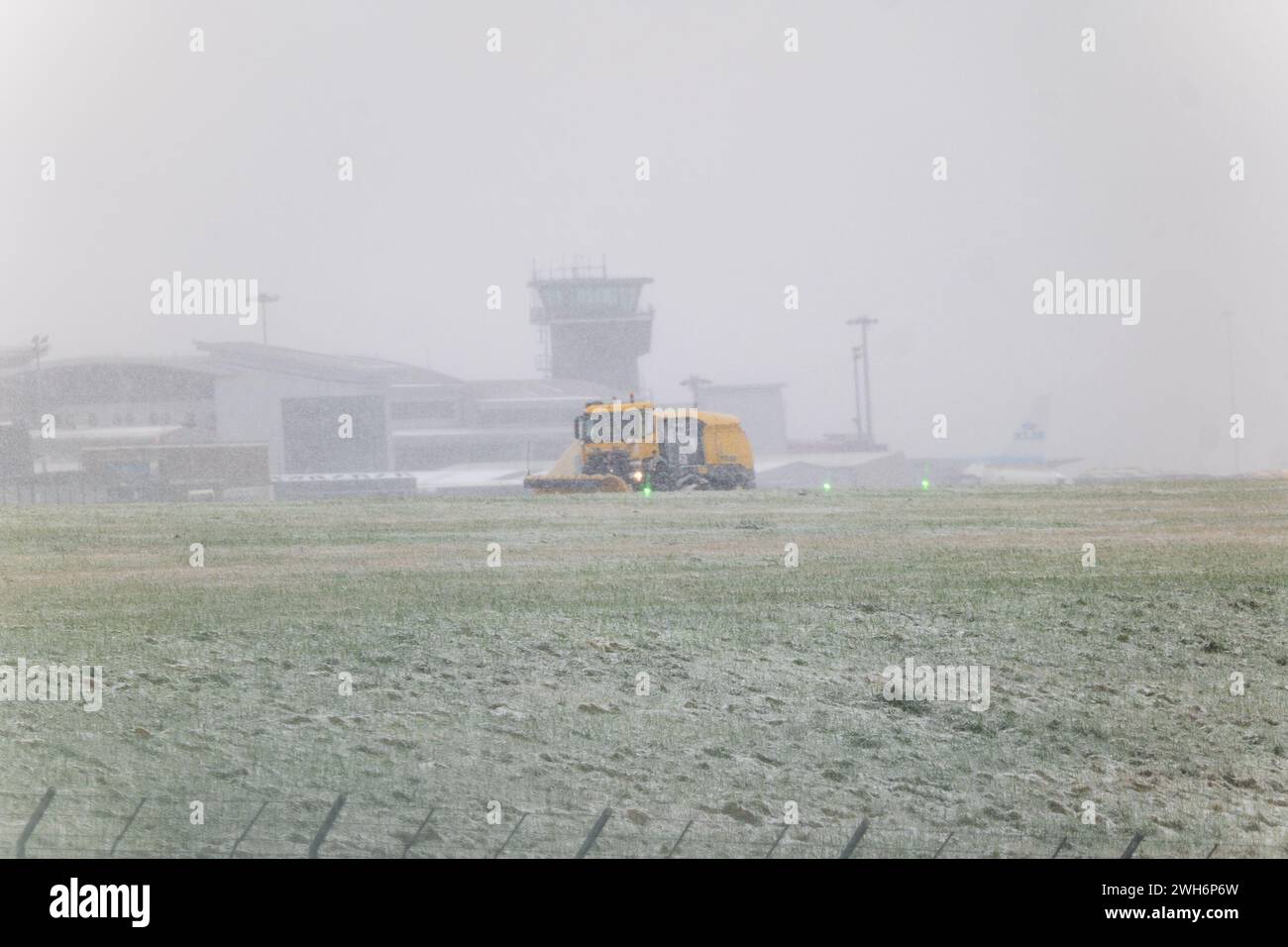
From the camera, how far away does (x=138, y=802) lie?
499 inches

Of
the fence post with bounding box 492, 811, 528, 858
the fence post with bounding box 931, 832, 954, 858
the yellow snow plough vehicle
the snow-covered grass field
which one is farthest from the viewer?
the yellow snow plough vehicle

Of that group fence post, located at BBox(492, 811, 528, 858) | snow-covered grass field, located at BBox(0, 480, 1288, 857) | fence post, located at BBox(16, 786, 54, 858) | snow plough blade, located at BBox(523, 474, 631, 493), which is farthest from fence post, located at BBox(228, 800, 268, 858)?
snow plough blade, located at BBox(523, 474, 631, 493)

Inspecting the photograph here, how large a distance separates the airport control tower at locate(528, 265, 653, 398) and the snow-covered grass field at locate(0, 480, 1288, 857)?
944 centimetres

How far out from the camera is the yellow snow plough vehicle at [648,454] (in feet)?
94.8

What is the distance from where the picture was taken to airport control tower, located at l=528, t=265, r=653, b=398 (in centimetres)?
3198

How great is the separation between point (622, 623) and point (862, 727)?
390 centimetres

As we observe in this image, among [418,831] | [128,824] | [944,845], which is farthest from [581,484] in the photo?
[944,845]

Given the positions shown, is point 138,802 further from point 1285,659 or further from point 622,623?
point 1285,659

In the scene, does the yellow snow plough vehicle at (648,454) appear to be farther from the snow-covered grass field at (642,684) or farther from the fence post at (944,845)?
the fence post at (944,845)

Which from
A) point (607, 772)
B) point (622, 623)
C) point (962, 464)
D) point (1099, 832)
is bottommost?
point (1099, 832)

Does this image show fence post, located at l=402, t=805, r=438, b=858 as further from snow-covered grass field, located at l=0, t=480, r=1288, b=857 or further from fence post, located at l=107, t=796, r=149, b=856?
fence post, located at l=107, t=796, r=149, b=856

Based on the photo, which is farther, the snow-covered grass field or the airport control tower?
the airport control tower

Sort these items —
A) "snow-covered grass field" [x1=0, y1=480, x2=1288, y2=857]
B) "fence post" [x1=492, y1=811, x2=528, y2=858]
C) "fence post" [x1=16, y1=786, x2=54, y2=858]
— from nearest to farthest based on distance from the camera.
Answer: "fence post" [x1=16, y1=786, x2=54, y2=858] → "fence post" [x1=492, y1=811, x2=528, y2=858] → "snow-covered grass field" [x1=0, y1=480, x2=1288, y2=857]
